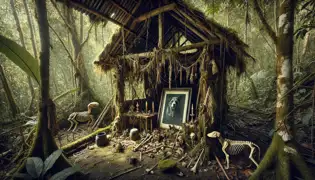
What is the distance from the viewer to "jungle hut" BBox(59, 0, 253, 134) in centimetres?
417

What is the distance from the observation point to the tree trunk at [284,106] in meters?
2.56

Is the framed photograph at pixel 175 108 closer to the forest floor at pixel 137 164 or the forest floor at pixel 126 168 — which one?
the forest floor at pixel 137 164

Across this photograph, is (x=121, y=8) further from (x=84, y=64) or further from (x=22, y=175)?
(x=84, y=64)

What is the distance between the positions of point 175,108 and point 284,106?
374 centimetres

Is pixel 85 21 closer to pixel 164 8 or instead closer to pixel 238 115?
pixel 164 8

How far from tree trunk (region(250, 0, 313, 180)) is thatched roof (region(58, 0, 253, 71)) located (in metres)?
1.43

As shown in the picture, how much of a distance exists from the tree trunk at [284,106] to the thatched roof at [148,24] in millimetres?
1431

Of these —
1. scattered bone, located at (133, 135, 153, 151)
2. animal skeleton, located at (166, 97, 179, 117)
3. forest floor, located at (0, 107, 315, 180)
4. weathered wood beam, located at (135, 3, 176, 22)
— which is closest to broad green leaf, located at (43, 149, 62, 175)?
forest floor, located at (0, 107, 315, 180)

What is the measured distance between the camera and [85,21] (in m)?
9.87

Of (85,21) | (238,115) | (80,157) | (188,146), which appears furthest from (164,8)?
(85,21)

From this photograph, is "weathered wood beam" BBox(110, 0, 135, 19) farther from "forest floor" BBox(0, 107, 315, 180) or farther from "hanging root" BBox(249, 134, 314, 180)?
"hanging root" BBox(249, 134, 314, 180)

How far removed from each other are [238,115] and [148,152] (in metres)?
5.63

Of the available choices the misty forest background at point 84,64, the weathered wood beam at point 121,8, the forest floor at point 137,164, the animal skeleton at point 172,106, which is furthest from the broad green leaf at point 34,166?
the weathered wood beam at point 121,8

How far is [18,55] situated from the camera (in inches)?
113
